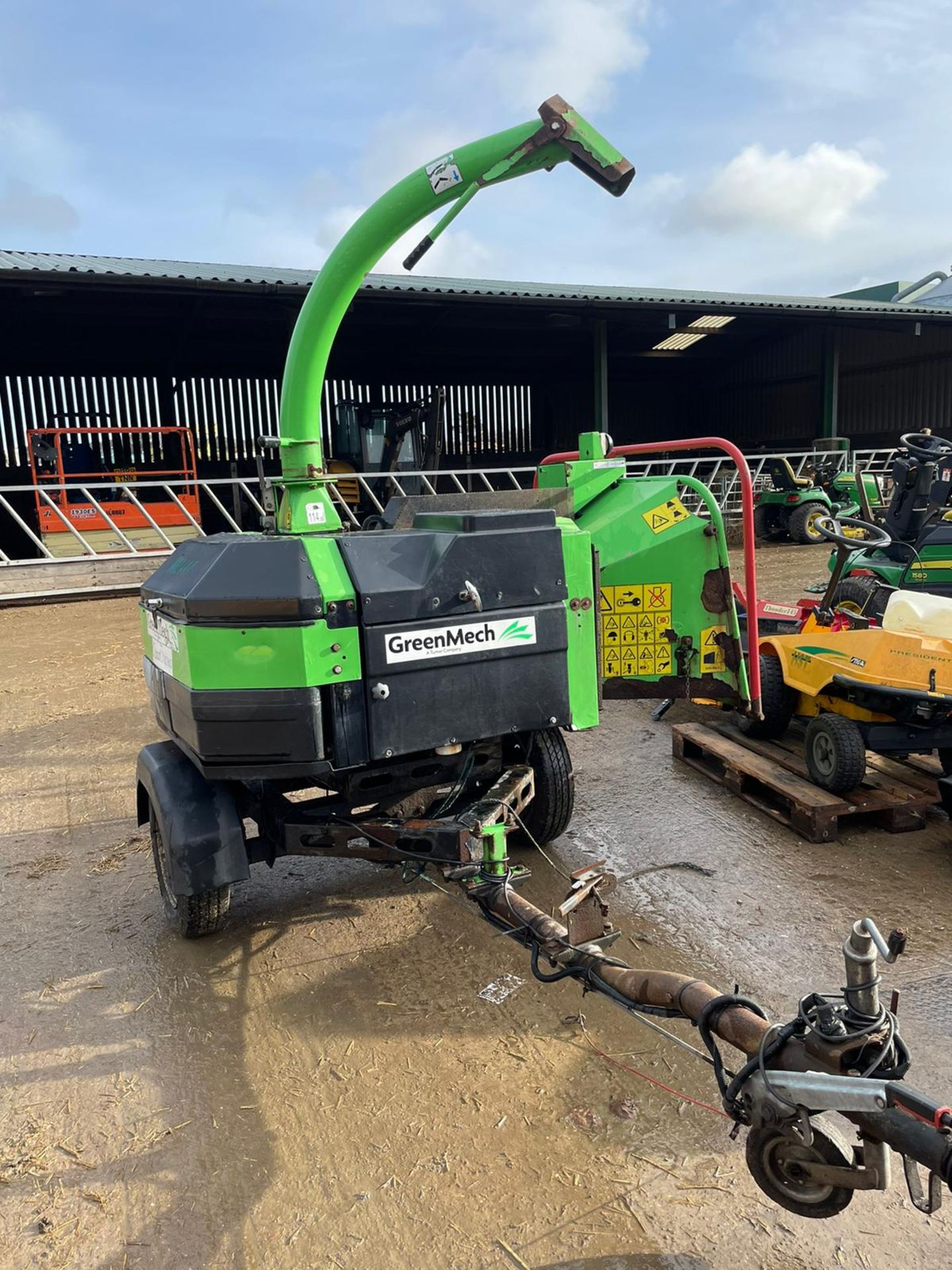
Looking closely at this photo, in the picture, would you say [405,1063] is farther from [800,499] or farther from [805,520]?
[800,499]

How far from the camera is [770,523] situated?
15.3 m

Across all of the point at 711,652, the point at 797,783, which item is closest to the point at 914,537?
the point at 797,783

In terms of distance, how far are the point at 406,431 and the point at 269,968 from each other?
14.0 metres

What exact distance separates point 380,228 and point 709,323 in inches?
658

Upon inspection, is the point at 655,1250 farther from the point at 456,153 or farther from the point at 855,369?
the point at 855,369

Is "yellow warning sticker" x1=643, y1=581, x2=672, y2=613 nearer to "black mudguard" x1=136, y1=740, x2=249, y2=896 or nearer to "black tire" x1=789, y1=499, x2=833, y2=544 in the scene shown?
"black mudguard" x1=136, y1=740, x2=249, y2=896

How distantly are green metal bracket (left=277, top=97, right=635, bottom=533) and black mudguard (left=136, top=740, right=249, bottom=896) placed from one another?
1.04 meters

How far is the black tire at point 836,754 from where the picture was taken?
4121mm

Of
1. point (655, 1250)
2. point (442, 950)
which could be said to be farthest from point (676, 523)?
point (655, 1250)

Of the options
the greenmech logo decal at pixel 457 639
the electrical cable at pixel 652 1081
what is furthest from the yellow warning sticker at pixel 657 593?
the electrical cable at pixel 652 1081

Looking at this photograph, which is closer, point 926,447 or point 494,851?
point 494,851

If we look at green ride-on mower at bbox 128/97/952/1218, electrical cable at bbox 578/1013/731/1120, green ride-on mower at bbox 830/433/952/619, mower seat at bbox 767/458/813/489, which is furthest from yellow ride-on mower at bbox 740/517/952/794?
mower seat at bbox 767/458/813/489

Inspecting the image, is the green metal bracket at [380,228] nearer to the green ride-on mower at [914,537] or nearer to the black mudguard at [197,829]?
the black mudguard at [197,829]

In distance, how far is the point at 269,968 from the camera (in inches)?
125
